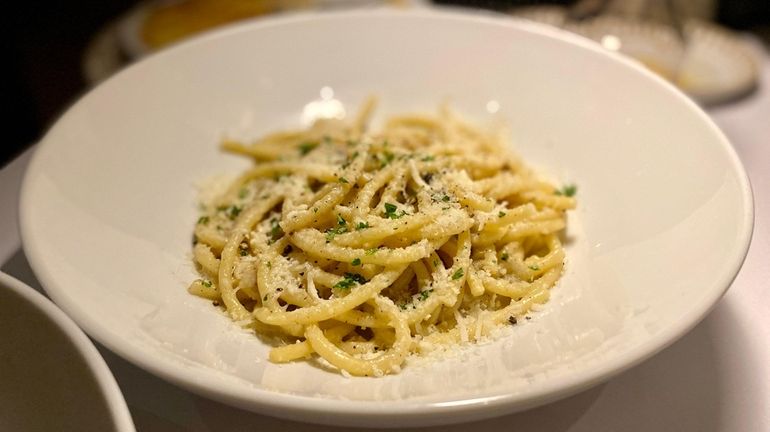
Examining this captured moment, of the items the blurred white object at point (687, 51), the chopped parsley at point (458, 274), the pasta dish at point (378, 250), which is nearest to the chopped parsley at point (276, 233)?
the pasta dish at point (378, 250)

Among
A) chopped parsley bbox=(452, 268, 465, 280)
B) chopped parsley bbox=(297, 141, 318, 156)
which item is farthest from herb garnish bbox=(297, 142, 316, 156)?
chopped parsley bbox=(452, 268, 465, 280)

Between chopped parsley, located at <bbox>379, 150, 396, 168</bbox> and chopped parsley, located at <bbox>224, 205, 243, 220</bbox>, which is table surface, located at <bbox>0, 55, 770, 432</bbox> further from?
chopped parsley, located at <bbox>379, 150, 396, 168</bbox>

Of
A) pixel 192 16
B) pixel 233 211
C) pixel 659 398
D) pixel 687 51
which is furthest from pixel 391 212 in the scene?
pixel 192 16

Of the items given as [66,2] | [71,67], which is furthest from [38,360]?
[66,2]

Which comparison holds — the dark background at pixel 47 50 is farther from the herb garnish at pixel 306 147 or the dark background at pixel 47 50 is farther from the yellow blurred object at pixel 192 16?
the herb garnish at pixel 306 147

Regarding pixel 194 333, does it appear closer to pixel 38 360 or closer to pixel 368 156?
pixel 38 360

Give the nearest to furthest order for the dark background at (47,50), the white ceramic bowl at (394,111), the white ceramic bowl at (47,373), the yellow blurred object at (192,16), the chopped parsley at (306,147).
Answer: the white ceramic bowl at (47,373) → the white ceramic bowl at (394,111) → the chopped parsley at (306,147) → the yellow blurred object at (192,16) → the dark background at (47,50)
